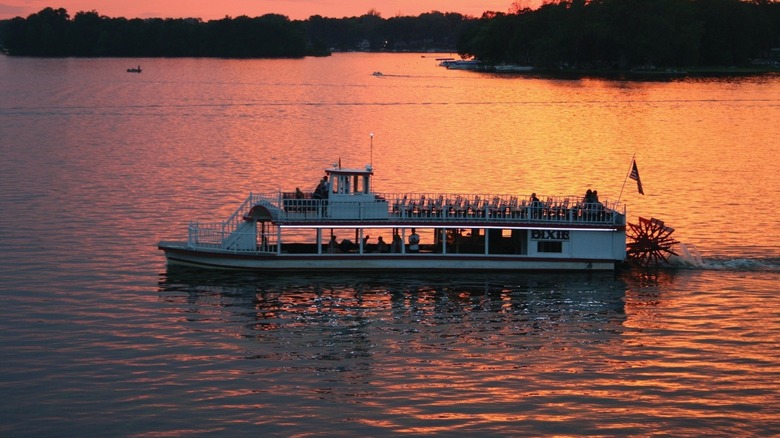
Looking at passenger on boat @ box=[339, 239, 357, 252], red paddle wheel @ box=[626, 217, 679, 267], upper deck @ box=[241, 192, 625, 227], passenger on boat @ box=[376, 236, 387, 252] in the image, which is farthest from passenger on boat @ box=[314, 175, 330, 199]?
red paddle wheel @ box=[626, 217, 679, 267]

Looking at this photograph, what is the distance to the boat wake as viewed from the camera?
56.1 m

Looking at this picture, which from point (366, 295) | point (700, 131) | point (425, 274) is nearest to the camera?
point (366, 295)

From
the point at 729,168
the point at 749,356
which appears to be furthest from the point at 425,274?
the point at 729,168

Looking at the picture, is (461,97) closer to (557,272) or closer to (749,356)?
(557,272)

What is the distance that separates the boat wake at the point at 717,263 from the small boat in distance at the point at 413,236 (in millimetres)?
4207

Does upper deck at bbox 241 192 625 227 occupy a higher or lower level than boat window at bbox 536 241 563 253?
higher

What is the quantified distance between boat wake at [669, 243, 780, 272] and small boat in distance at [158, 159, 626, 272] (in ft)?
13.8

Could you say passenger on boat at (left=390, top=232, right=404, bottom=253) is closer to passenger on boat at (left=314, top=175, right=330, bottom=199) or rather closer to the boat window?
passenger on boat at (left=314, top=175, right=330, bottom=199)

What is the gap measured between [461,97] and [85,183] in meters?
116

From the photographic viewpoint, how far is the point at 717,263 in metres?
56.9

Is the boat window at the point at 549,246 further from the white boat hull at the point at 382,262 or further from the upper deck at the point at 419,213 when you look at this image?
the upper deck at the point at 419,213

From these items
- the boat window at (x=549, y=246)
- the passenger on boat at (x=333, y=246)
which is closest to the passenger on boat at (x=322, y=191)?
the passenger on boat at (x=333, y=246)

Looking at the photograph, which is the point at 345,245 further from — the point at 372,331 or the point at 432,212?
the point at 372,331

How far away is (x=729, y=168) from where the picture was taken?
323 feet
